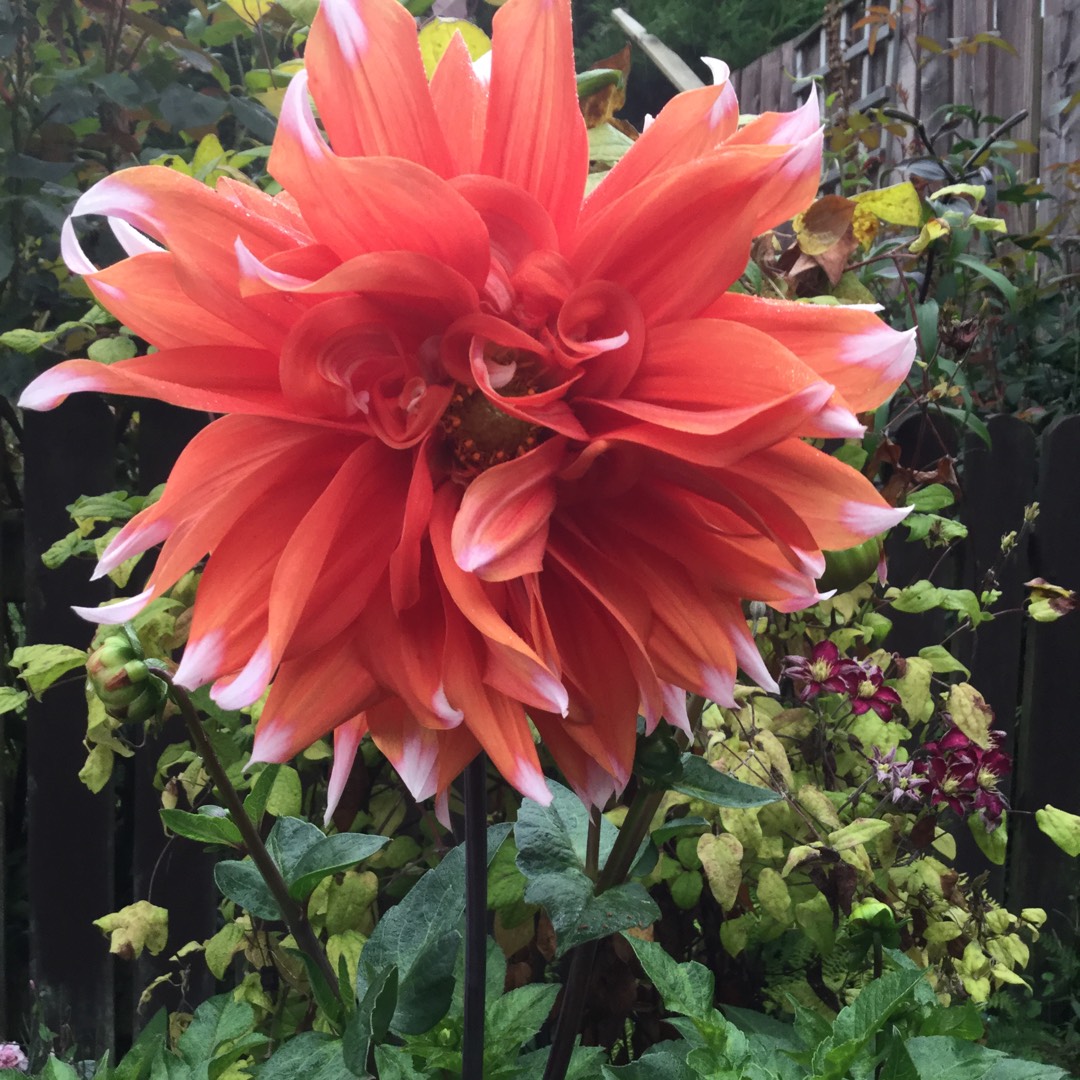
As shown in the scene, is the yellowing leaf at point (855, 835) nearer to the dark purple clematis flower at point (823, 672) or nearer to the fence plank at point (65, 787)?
the dark purple clematis flower at point (823, 672)

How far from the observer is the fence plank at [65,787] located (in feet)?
6.04

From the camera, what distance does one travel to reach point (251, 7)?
1634mm

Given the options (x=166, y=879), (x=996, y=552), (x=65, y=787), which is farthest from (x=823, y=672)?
(x=65, y=787)

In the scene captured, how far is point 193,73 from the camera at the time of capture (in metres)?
2.26

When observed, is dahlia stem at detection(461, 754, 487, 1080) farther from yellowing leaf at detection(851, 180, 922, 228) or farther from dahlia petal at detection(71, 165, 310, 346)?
yellowing leaf at detection(851, 180, 922, 228)

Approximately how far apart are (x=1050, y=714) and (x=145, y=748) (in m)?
1.92

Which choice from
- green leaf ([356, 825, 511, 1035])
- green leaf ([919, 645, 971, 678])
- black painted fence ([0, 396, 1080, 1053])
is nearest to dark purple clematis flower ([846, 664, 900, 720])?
green leaf ([919, 645, 971, 678])

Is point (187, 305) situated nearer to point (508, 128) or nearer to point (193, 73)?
point (508, 128)

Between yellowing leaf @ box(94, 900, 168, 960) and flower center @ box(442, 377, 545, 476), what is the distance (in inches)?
45.7

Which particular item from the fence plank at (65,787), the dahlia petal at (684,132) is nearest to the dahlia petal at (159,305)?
the dahlia petal at (684,132)

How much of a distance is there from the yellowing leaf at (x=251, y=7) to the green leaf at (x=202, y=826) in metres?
1.39

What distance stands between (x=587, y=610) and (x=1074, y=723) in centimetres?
205

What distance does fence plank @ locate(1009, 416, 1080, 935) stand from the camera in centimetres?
218

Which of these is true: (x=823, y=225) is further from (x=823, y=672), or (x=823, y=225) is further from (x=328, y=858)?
(x=328, y=858)
